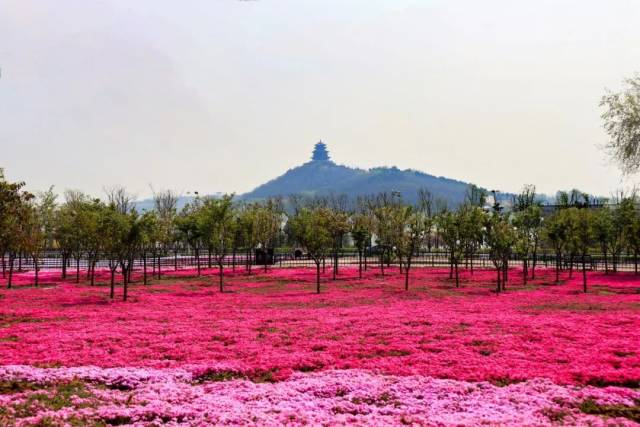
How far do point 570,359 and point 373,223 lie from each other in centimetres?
5774

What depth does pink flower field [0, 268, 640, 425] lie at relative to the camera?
11625 mm

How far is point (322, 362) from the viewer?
A: 16.2m

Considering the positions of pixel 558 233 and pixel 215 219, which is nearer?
pixel 215 219

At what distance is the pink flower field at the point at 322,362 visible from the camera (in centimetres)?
1162

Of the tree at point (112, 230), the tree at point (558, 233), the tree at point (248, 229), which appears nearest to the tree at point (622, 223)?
the tree at point (558, 233)

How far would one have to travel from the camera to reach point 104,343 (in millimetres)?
19078

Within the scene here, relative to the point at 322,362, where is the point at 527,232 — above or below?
above

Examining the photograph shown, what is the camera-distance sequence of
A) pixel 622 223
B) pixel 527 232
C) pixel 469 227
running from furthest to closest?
pixel 622 223
pixel 527 232
pixel 469 227

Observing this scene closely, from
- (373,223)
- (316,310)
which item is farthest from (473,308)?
(373,223)

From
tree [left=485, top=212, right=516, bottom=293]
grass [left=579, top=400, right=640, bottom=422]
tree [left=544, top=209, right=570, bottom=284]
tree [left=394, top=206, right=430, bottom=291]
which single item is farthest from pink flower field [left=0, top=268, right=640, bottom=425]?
tree [left=544, top=209, right=570, bottom=284]

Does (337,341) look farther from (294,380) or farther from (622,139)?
(622,139)

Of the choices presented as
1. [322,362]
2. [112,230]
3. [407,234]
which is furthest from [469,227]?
[322,362]

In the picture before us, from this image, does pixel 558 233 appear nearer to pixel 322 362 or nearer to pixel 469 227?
pixel 469 227

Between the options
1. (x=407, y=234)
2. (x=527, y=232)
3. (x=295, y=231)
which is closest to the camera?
(x=407, y=234)
